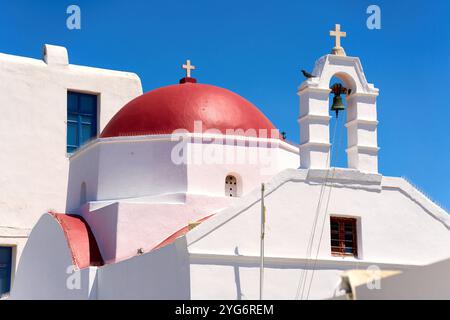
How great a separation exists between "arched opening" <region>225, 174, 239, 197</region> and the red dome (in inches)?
35.7

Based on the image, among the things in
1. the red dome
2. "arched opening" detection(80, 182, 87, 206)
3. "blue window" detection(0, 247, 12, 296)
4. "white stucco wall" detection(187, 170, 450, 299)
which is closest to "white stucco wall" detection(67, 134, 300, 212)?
the red dome

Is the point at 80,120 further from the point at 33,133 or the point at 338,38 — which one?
the point at 338,38

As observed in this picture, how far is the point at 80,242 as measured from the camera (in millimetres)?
16828

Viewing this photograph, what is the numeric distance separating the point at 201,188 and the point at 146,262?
2.57 m

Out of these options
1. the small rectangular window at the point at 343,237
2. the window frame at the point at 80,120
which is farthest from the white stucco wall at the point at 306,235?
the window frame at the point at 80,120

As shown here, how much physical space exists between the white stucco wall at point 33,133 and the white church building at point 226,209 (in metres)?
4.43

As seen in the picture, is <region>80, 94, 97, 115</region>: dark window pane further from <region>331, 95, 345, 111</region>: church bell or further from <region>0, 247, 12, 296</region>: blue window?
<region>331, 95, 345, 111</region>: church bell

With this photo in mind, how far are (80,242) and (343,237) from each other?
5.02 m

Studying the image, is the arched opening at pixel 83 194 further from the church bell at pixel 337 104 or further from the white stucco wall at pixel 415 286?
the white stucco wall at pixel 415 286

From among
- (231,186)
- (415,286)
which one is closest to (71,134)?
(231,186)

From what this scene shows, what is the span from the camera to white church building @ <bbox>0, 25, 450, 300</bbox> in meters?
14.2

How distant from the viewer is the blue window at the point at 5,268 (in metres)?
22.8
